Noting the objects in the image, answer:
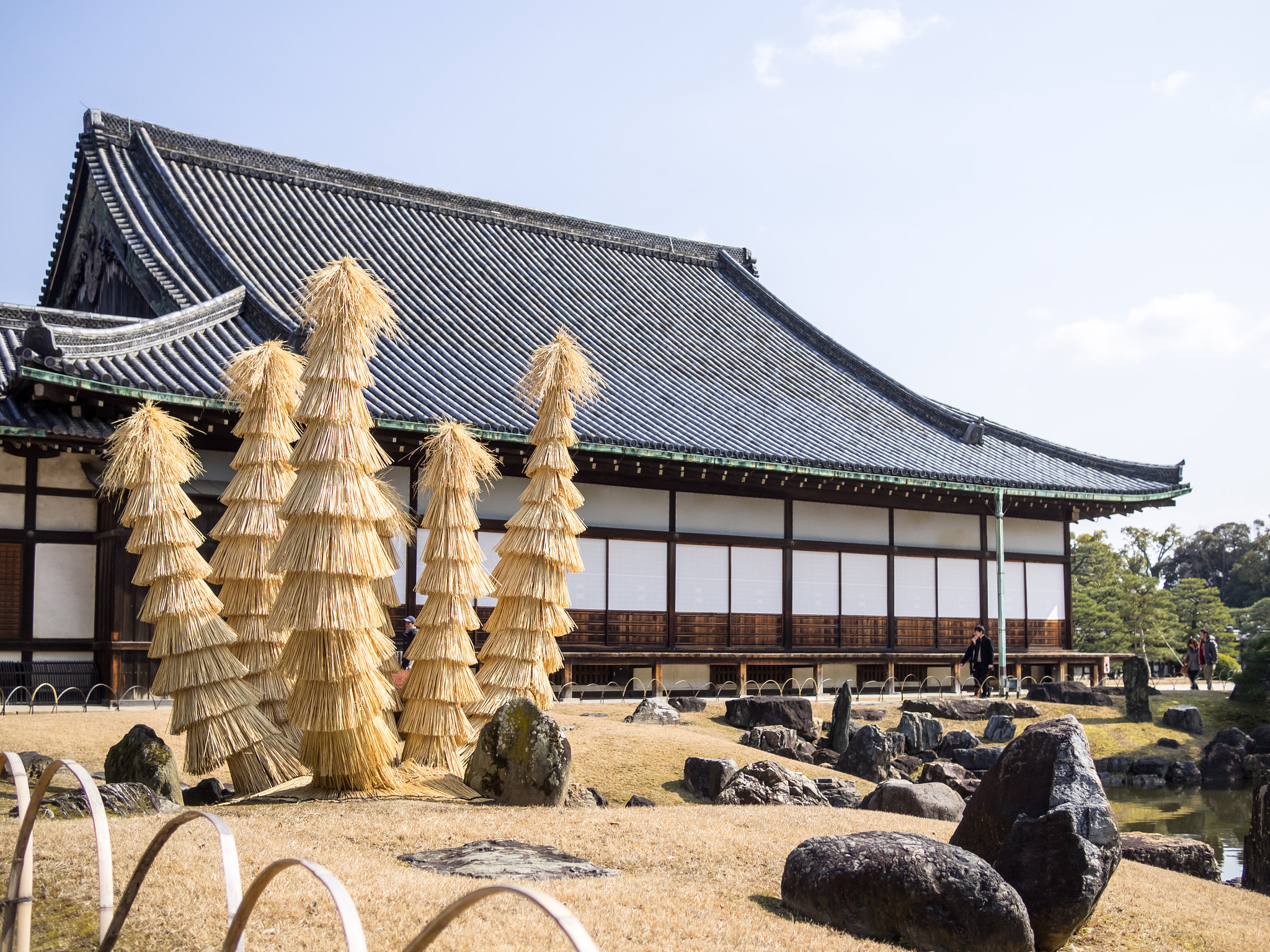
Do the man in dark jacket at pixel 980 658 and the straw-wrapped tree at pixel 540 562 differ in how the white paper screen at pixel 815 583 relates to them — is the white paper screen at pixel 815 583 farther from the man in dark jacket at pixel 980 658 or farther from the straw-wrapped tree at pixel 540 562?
the straw-wrapped tree at pixel 540 562

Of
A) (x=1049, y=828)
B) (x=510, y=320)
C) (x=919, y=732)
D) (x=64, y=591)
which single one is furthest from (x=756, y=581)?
(x=1049, y=828)

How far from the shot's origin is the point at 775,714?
17953 millimetres

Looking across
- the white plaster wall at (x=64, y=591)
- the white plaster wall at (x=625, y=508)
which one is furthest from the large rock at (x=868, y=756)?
the white plaster wall at (x=64, y=591)

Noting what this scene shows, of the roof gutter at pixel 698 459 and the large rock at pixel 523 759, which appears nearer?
the large rock at pixel 523 759

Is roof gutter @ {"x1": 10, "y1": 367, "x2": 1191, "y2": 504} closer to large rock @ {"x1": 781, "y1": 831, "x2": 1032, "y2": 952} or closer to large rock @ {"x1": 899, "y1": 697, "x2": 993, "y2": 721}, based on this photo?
large rock @ {"x1": 899, "y1": 697, "x2": 993, "y2": 721}

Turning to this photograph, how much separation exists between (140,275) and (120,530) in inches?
276

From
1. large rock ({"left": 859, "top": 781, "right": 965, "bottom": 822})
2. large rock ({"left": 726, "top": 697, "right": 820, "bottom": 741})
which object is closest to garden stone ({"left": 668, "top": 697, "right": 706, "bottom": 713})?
large rock ({"left": 726, "top": 697, "right": 820, "bottom": 741})

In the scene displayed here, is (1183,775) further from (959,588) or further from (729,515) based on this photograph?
(729,515)

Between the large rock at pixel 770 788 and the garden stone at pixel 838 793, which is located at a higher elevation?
the large rock at pixel 770 788

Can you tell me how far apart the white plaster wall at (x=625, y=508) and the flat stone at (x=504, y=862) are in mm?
12580

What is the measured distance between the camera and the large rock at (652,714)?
1708 cm

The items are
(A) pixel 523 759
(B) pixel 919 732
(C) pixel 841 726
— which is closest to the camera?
(A) pixel 523 759

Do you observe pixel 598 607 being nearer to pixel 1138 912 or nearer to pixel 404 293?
pixel 404 293

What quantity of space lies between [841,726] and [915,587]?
760cm
